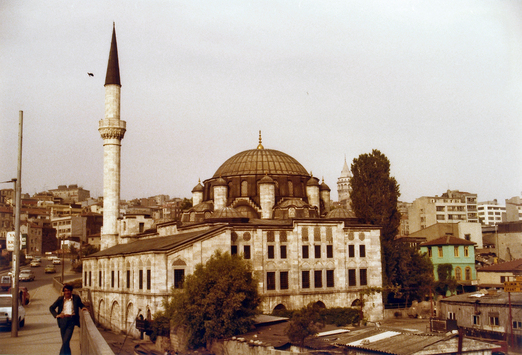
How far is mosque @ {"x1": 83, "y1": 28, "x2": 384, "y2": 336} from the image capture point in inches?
1422

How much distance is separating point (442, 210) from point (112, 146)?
5684 cm

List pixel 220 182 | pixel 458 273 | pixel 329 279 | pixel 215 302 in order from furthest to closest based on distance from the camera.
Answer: pixel 458 273 → pixel 220 182 → pixel 329 279 → pixel 215 302

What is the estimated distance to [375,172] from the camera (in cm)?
4953

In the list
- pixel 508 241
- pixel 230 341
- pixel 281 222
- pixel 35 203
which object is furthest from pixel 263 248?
pixel 35 203

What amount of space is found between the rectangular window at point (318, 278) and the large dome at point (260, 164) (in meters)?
10.5

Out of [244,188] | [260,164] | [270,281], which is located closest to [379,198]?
[260,164]

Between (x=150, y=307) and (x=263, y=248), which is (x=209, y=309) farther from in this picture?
(x=263, y=248)

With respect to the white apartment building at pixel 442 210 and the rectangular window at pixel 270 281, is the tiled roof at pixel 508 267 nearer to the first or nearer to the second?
the rectangular window at pixel 270 281

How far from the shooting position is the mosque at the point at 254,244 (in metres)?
36.1

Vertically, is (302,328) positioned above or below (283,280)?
below

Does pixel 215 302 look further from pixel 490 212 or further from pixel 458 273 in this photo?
pixel 490 212

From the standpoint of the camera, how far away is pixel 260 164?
4897cm

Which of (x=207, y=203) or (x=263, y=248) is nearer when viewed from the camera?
(x=263, y=248)

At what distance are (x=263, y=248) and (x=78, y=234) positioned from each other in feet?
238
